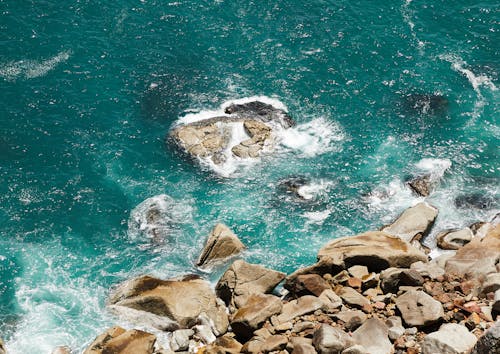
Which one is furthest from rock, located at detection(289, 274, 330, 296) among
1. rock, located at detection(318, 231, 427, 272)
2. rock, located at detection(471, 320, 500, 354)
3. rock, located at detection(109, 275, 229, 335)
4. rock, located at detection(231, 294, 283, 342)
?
rock, located at detection(471, 320, 500, 354)

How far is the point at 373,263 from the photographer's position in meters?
46.4

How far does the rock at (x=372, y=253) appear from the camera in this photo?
46156mm

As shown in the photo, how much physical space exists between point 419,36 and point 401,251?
117 feet

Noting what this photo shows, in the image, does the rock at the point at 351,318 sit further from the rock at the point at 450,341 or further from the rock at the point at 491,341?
the rock at the point at 491,341

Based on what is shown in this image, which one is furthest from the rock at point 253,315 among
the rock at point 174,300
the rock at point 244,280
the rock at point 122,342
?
the rock at point 122,342

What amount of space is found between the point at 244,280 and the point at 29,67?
37.8 metres

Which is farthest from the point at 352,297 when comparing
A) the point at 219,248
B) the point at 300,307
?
the point at 219,248

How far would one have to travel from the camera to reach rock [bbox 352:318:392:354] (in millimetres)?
36281

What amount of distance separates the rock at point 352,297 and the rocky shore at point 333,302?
0.07 metres

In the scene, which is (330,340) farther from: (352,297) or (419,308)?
(352,297)

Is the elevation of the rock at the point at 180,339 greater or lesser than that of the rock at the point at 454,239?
lesser

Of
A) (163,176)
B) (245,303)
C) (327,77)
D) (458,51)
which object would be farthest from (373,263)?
(458,51)

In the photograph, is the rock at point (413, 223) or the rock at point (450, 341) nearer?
Result: the rock at point (450, 341)

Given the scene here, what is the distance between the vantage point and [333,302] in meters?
42.5
